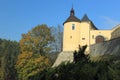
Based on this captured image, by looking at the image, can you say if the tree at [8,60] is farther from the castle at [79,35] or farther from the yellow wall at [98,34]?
the yellow wall at [98,34]

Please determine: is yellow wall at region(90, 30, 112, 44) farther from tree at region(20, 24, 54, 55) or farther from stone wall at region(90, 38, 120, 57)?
tree at region(20, 24, 54, 55)

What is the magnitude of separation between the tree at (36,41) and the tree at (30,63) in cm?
133

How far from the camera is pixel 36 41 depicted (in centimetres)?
5088

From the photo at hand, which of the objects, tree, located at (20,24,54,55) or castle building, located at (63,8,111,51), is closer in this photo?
tree, located at (20,24,54,55)

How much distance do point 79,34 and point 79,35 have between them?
18cm

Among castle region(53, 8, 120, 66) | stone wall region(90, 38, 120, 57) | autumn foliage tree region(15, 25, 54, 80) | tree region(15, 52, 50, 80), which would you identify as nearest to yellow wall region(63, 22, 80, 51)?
castle region(53, 8, 120, 66)

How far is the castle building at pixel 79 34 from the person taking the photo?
2283 inches

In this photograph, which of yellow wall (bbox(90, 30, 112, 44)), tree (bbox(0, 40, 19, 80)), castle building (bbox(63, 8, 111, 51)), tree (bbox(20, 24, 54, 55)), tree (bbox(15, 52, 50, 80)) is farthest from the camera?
tree (bbox(0, 40, 19, 80))

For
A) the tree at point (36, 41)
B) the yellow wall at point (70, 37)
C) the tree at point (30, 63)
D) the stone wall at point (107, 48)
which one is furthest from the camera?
the yellow wall at point (70, 37)

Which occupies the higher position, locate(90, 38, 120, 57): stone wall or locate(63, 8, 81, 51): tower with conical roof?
locate(63, 8, 81, 51): tower with conical roof

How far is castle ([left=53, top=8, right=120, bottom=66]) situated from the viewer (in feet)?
190

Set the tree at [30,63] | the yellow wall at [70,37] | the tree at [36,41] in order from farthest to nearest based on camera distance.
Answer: the yellow wall at [70,37]
the tree at [36,41]
the tree at [30,63]

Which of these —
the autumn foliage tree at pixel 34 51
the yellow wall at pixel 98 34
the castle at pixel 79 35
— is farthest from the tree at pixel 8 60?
the yellow wall at pixel 98 34

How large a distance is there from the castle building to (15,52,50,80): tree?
9088mm
